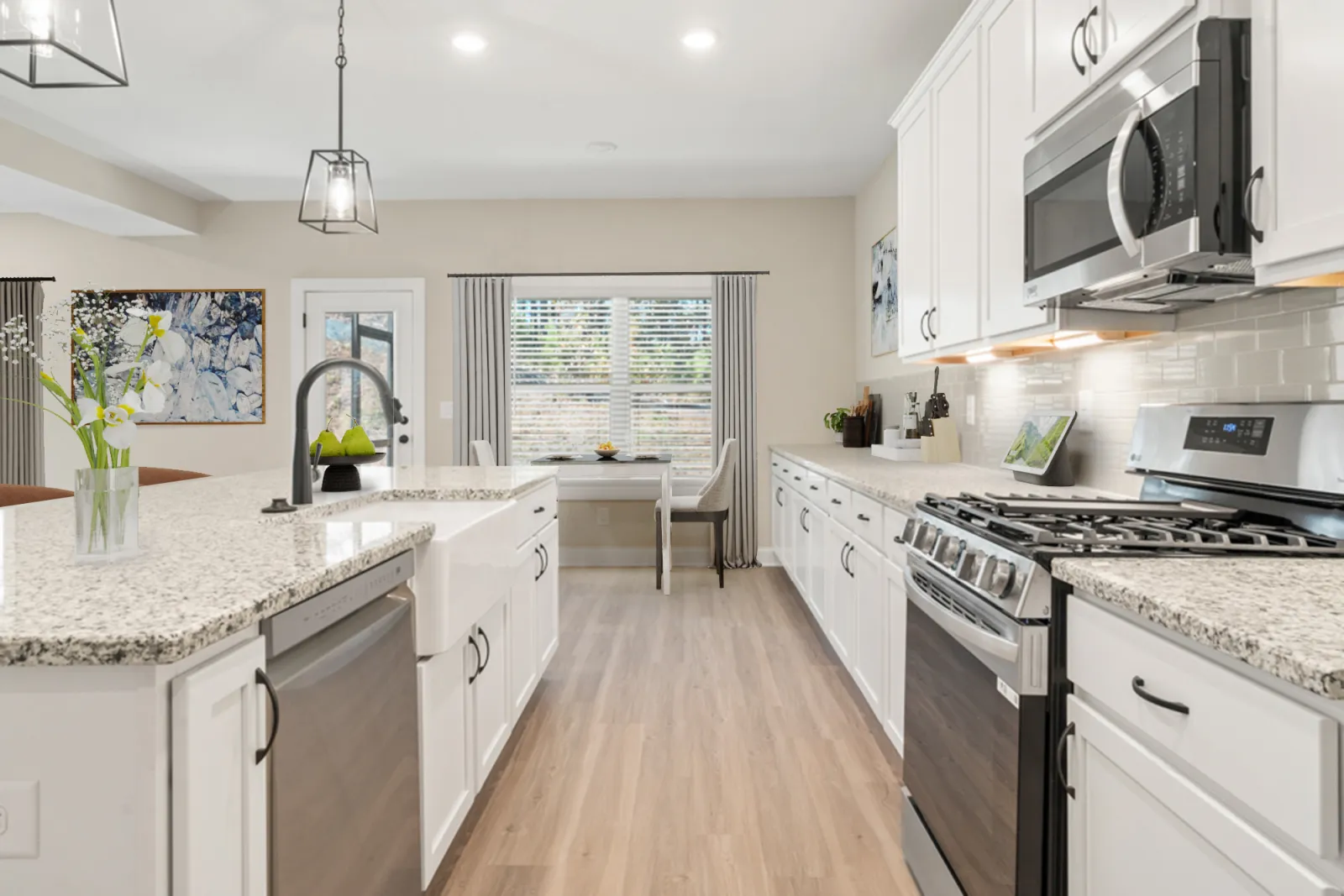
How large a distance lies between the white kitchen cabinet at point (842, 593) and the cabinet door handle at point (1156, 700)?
1716 mm

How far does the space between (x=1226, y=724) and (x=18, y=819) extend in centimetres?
131

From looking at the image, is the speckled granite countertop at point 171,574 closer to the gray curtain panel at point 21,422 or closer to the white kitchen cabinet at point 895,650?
the white kitchen cabinet at point 895,650

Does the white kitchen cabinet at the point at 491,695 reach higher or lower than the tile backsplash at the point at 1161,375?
lower

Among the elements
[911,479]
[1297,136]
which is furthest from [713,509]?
[1297,136]

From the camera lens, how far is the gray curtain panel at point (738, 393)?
17.9 feet

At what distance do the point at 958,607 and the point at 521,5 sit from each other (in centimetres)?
271

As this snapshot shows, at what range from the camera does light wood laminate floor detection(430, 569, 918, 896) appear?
6.00 ft

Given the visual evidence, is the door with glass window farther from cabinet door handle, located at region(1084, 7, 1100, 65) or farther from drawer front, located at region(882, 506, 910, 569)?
cabinet door handle, located at region(1084, 7, 1100, 65)

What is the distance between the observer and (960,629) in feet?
4.72

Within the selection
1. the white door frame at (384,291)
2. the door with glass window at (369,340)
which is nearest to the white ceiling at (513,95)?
the white door frame at (384,291)

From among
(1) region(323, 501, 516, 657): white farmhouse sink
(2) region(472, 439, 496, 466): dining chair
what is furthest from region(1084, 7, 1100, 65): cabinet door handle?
(2) region(472, 439, 496, 466): dining chair

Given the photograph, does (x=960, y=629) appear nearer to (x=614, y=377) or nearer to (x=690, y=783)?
(x=690, y=783)

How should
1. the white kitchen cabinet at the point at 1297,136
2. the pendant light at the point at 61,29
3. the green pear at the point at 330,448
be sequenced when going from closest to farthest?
the white kitchen cabinet at the point at 1297,136, the pendant light at the point at 61,29, the green pear at the point at 330,448

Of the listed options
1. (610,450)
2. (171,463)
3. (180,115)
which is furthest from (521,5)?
(171,463)
